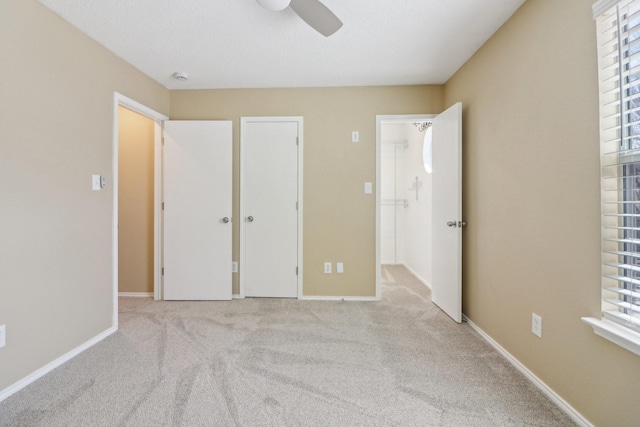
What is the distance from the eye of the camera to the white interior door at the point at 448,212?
2.59m

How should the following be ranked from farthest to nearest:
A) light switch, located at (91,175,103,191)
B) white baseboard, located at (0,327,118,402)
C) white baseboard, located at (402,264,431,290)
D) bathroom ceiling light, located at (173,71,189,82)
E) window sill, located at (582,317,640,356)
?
white baseboard, located at (402,264,431,290) → bathroom ceiling light, located at (173,71,189,82) → light switch, located at (91,175,103,191) → white baseboard, located at (0,327,118,402) → window sill, located at (582,317,640,356)

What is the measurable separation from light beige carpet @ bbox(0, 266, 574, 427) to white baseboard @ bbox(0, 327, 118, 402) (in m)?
0.05

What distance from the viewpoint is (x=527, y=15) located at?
180 centimetres

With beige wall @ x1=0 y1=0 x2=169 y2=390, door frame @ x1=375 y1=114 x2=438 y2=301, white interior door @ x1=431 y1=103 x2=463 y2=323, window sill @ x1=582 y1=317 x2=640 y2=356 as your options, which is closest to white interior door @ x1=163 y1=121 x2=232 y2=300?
beige wall @ x1=0 y1=0 x2=169 y2=390

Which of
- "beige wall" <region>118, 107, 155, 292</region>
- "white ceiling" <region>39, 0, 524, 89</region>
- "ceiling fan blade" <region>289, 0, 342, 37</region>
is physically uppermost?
"white ceiling" <region>39, 0, 524, 89</region>

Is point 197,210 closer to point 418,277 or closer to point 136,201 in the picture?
point 136,201

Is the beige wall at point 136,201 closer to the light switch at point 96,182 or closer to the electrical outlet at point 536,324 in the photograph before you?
the light switch at point 96,182

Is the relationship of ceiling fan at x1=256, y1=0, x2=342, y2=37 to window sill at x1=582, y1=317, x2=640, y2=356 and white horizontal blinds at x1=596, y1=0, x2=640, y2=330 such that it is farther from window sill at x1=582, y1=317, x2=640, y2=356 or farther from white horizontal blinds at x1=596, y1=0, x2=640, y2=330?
window sill at x1=582, y1=317, x2=640, y2=356

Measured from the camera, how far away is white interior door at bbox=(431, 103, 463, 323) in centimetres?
259

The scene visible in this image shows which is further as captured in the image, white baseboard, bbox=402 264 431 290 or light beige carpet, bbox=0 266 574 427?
white baseboard, bbox=402 264 431 290

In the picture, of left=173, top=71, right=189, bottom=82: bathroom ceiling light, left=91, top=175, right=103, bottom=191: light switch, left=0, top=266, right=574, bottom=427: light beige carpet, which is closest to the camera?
left=0, top=266, right=574, bottom=427: light beige carpet

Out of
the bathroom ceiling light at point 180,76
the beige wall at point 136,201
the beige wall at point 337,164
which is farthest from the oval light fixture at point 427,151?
the beige wall at point 136,201

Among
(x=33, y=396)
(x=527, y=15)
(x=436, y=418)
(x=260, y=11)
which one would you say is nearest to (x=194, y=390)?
(x=33, y=396)

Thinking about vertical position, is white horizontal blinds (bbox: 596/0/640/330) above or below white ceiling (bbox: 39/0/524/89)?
below
